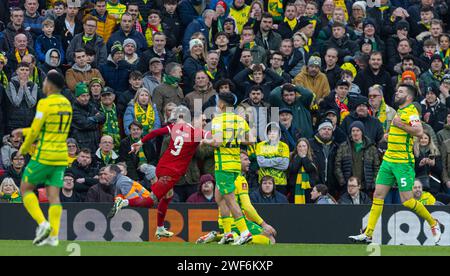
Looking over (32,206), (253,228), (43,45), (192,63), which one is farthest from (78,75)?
(32,206)

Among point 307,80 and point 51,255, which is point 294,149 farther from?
point 51,255

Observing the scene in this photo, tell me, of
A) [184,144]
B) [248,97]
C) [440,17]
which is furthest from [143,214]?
[440,17]

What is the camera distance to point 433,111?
25.0m

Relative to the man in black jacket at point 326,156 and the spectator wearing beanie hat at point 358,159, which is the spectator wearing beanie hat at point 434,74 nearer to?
the spectator wearing beanie hat at point 358,159

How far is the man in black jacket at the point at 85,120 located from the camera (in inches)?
917

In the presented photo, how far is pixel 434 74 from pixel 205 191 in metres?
6.45

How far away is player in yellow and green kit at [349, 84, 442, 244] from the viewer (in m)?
19.0

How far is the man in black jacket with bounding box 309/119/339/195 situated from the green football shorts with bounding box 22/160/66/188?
7.66 metres

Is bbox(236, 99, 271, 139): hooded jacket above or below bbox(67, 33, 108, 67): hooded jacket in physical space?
below

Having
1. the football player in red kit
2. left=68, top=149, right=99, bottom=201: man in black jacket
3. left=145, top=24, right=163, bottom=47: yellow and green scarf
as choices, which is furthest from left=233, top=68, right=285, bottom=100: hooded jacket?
the football player in red kit

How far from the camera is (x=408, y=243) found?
2188 cm

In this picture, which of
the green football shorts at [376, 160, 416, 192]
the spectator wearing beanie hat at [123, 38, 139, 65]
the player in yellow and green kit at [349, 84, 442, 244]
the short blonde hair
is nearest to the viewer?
the player in yellow and green kit at [349, 84, 442, 244]

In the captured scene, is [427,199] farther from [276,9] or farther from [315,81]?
[276,9]

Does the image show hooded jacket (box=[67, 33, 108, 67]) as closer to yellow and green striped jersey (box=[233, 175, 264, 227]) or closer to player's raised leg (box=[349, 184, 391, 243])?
yellow and green striped jersey (box=[233, 175, 264, 227])
